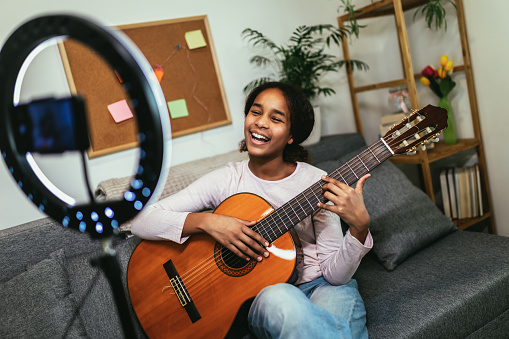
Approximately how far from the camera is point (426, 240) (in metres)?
1.82

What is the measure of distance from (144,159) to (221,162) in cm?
157

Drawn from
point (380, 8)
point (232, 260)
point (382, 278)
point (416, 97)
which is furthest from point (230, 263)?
point (380, 8)

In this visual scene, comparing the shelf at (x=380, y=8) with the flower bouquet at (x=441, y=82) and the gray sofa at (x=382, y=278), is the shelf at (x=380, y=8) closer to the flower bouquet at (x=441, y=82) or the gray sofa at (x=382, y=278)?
the flower bouquet at (x=441, y=82)

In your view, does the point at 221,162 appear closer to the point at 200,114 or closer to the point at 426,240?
the point at 200,114

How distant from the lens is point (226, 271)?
1325 mm

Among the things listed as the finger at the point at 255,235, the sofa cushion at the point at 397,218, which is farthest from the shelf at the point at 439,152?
the finger at the point at 255,235

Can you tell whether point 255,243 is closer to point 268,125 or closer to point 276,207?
point 276,207

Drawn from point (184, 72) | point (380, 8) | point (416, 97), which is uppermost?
point (380, 8)

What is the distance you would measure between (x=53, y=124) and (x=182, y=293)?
1.00 meters

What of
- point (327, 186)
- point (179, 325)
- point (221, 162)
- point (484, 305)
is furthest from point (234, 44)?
point (484, 305)

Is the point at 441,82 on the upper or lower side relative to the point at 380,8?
lower

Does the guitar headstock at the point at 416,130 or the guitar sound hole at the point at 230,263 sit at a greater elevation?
the guitar headstock at the point at 416,130

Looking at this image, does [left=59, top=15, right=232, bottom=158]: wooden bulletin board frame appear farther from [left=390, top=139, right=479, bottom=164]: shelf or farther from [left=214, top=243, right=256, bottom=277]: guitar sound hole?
[left=390, top=139, right=479, bottom=164]: shelf

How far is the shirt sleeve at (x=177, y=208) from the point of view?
1369 mm
